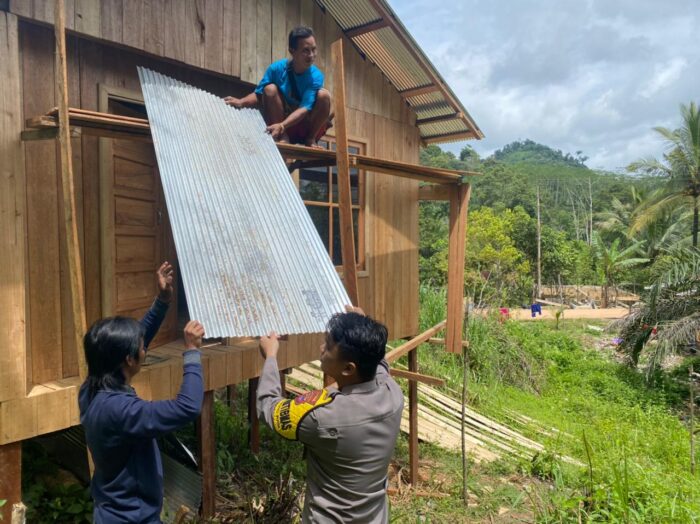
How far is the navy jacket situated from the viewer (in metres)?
1.88

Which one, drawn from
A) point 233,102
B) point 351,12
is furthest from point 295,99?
point 351,12

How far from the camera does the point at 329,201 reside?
5.37 metres

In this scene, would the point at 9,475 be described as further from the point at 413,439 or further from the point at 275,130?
the point at 413,439

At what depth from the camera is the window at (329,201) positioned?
521 centimetres

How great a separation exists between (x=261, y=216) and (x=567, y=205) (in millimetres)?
50784

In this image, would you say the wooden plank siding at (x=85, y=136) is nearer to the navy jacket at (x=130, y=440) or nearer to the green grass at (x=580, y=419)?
the navy jacket at (x=130, y=440)

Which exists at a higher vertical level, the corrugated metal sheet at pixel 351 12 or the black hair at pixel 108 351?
the corrugated metal sheet at pixel 351 12

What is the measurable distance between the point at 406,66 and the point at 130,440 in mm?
4962

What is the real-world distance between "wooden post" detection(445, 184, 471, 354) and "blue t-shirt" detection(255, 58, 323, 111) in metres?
2.23

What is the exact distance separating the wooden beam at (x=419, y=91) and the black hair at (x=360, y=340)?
14.5 feet

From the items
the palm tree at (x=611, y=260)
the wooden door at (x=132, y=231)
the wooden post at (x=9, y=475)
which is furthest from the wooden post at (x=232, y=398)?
the palm tree at (x=611, y=260)

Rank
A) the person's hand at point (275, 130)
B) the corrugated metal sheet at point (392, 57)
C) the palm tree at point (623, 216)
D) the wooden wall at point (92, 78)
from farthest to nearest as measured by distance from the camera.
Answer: the palm tree at point (623, 216)
the corrugated metal sheet at point (392, 57)
the person's hand at point (275, 130)
the wooden wall at point (92, 78)

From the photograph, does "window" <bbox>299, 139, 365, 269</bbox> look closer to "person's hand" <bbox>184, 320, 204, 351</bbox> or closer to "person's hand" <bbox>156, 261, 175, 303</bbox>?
"person's hand" <bbox>156, 261, 175, 303</bbox>

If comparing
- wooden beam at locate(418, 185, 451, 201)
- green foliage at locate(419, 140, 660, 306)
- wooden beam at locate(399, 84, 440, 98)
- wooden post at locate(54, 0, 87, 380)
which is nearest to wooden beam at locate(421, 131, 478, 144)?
wooden beam at locate(399, 84, 440, 98)
